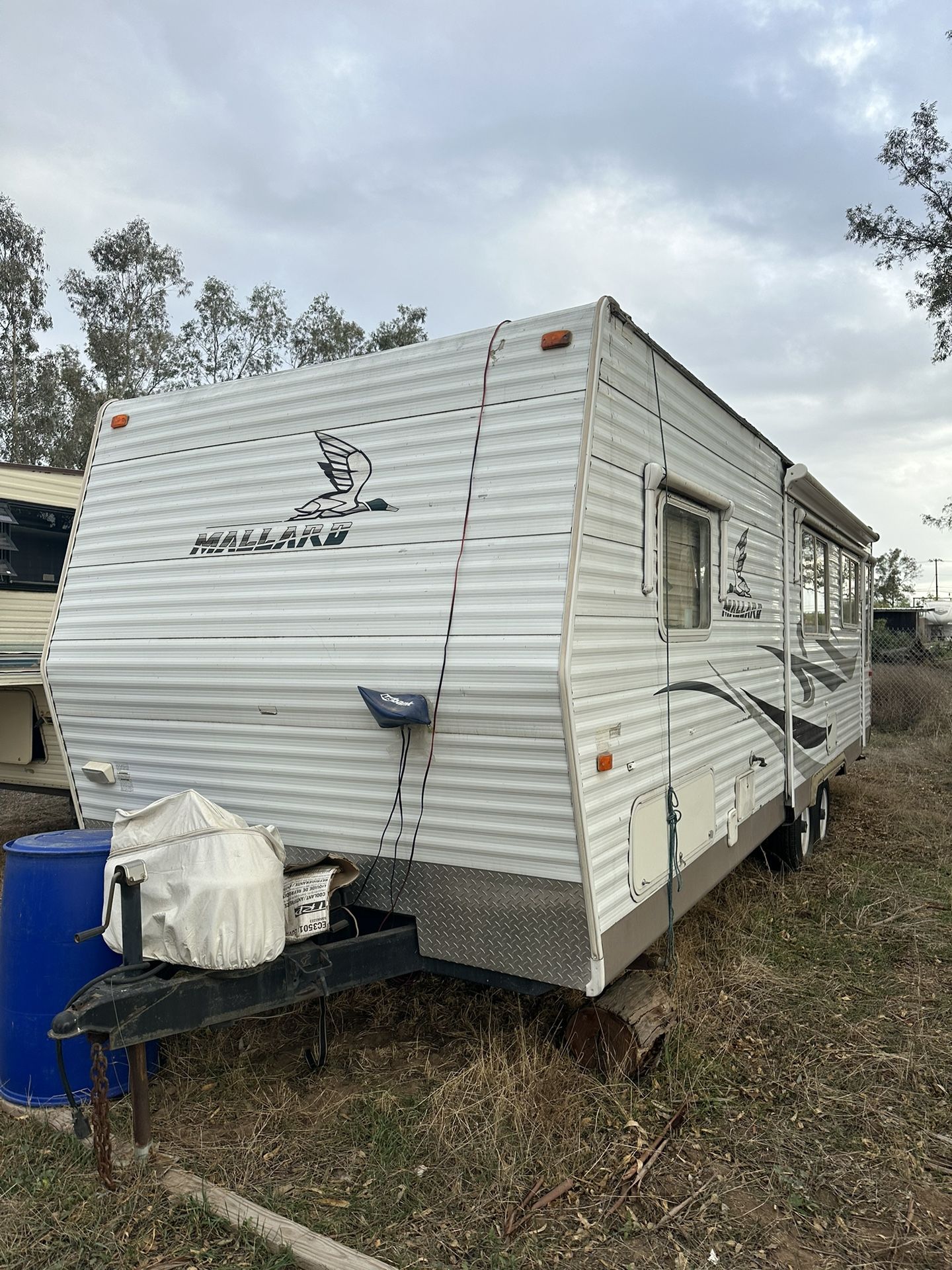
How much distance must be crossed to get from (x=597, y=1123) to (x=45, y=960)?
2.12m

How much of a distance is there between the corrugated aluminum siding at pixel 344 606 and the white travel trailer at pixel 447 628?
1cm

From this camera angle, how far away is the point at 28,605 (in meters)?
7.27

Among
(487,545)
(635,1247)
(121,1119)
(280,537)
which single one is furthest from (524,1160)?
(280,537)

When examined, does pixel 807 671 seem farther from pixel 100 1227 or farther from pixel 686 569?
pixel 100 1227

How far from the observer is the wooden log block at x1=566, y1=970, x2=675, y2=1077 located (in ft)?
11.6

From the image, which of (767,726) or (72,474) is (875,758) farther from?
(72,474)

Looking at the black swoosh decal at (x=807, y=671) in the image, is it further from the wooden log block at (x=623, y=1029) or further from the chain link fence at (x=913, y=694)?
the chain link fence at (x=913, y=694)

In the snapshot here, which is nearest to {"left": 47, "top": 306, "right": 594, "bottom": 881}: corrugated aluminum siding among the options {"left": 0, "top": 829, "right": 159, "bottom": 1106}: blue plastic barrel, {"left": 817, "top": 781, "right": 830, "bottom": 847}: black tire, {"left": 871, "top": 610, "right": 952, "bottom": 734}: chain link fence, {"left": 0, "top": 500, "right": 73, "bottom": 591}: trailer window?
{"left": 0, "top": 829, "right": 159, "bottom": 1106}: blue plastic barrel

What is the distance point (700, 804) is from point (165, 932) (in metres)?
2.51

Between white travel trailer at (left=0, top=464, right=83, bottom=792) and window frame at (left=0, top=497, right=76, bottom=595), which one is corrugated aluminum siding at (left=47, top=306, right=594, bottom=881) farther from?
window frame at (left=0, top=497, right=76, bottom=595)

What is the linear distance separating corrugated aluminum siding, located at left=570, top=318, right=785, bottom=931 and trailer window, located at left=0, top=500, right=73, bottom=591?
16.3 ft

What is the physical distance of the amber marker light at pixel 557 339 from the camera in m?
3.32

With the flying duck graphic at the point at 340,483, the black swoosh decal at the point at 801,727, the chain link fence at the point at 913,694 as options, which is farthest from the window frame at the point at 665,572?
the chain link fence at the point at 913,694

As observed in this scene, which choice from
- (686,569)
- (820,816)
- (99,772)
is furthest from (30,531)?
(820,816)
